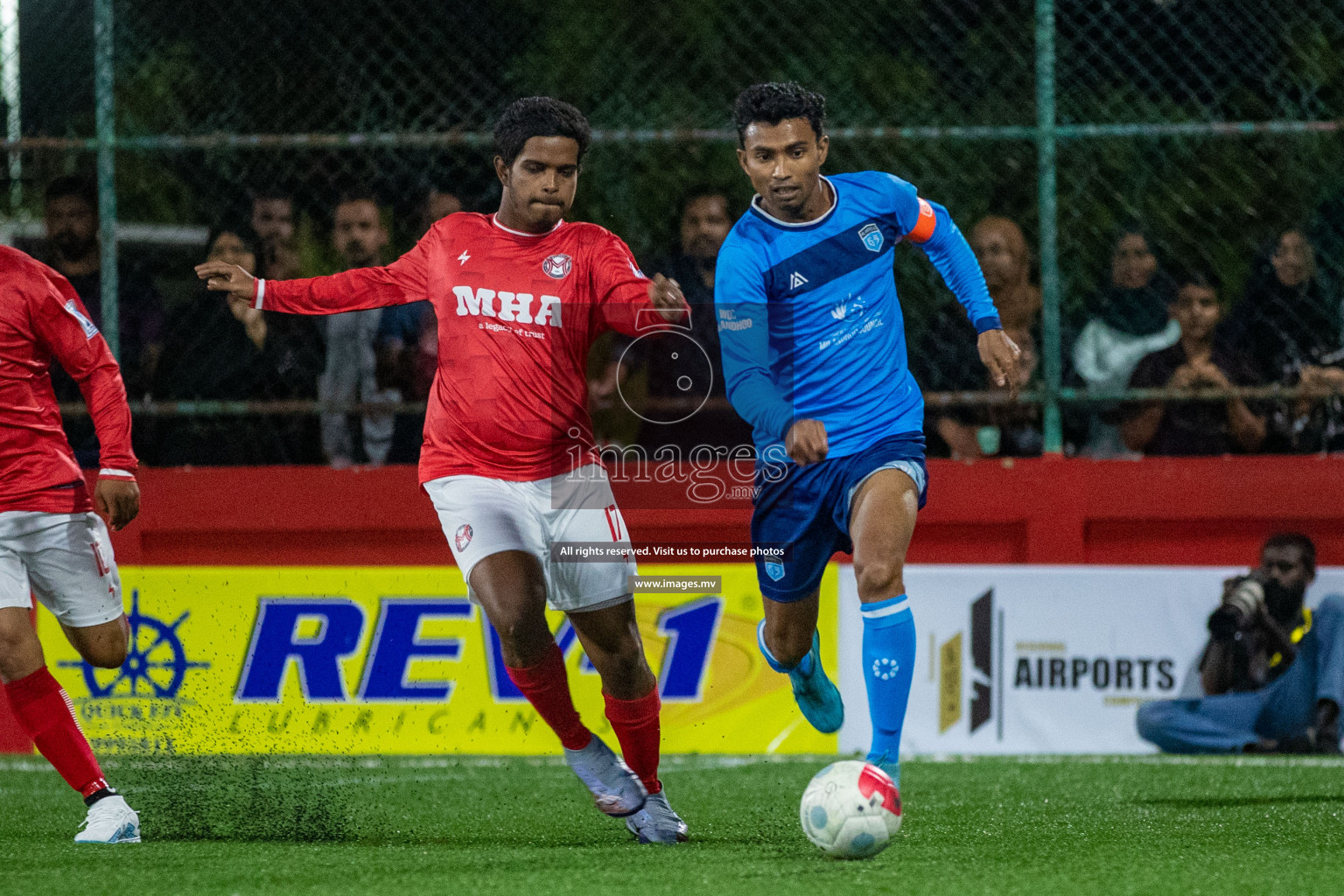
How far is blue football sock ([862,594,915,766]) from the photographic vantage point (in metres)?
4.92

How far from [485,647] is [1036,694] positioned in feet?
8.50

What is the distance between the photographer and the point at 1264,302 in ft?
26.3

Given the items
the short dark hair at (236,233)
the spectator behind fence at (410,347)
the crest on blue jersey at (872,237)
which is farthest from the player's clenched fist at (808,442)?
the short dark hair at (236,233)

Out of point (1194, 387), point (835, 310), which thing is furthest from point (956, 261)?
point (1194, 387)

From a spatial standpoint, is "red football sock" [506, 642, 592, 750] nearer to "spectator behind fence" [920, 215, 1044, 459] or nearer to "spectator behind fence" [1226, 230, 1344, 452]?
"spectator behind fence" [920, 215, 1044, 459]

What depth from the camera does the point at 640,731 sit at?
5516mm

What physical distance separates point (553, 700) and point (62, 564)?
5.62ft

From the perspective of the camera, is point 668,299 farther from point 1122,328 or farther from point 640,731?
point 1122,328

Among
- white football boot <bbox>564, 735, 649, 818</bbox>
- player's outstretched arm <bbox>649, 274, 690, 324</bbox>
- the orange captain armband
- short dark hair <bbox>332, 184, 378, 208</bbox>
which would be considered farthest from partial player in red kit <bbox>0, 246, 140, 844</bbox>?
the orange captain armband

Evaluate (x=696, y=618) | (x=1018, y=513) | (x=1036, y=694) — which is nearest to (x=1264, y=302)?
(x=1018, y=513)

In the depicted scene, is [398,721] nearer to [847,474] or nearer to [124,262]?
[124,262]

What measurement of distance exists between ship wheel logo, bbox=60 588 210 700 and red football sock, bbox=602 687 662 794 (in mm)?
3195

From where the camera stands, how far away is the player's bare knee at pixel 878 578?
4.98 metres

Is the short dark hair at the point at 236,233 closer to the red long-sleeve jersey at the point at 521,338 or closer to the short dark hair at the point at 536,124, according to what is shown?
the red long-sleeve jersey at the point at 521,338
